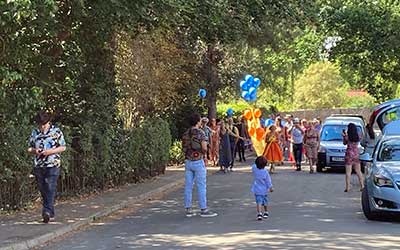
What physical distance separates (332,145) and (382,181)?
11614 millimetres

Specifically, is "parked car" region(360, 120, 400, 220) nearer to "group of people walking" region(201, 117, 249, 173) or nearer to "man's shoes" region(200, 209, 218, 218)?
"man's shoes" region(200, 209, 218, 218)

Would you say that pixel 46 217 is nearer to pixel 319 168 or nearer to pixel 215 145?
pixel 319 168

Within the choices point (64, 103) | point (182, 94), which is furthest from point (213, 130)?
point (64, 103)

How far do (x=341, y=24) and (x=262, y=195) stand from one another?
18047 millimetres

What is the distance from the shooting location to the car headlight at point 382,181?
11.3 m

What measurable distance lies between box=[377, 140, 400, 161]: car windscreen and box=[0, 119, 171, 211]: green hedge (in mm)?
6274

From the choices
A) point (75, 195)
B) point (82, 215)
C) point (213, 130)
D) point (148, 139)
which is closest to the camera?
point (82, 215)

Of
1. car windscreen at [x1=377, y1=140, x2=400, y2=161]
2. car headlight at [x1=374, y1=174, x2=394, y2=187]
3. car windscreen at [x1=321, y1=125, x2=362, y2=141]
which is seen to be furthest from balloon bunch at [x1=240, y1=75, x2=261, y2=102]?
car headlight at [x1=374, y1=174, x2=394, y2=187]

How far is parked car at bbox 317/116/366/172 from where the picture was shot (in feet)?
73.9

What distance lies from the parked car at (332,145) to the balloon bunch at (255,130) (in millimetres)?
4671

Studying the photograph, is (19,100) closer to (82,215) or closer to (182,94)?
(82,215)

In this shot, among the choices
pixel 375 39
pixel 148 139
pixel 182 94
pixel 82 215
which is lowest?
pixel 82 215

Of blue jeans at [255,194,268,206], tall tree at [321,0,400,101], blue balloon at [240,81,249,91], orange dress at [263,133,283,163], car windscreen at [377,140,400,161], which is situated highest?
tall tree at [321,0,400,101]

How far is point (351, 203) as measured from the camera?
14.3 meters
